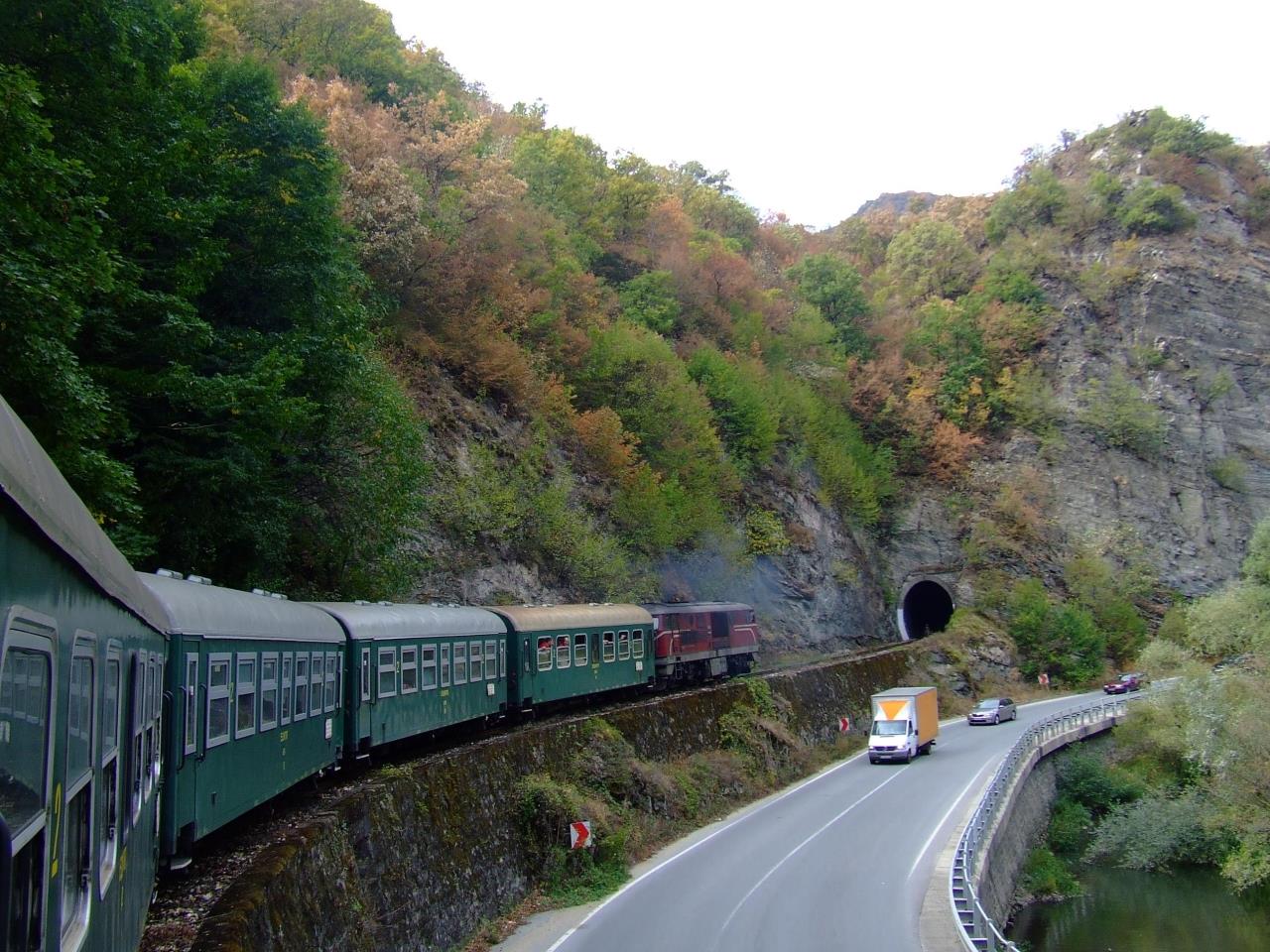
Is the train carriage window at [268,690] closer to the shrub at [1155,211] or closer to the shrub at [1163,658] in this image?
the shrub at [1163,658]

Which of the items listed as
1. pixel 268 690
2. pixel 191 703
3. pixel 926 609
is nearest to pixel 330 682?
pixel 268 690

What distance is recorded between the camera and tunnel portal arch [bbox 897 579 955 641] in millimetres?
66812

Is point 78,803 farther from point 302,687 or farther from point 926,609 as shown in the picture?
point 926,609

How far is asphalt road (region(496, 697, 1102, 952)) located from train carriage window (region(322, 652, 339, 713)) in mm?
4955

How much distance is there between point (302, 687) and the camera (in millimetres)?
14914

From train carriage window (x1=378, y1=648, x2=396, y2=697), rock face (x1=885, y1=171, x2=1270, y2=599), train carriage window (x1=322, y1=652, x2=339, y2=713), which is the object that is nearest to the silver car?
rock face (x1=885, y1=171, x2=1270, y2=599)

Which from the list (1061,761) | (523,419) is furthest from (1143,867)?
(523,419)

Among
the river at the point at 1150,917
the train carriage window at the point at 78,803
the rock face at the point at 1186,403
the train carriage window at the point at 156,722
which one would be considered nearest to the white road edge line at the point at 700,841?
→ the river at the point at 1150,917

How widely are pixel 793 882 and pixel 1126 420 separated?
5392 cm

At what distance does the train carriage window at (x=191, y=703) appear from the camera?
1034cm

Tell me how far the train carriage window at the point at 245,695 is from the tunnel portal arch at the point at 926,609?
56.5 meters

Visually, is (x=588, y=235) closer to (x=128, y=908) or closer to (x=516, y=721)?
(x=516, y=721)

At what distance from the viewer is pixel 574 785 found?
22.6 m

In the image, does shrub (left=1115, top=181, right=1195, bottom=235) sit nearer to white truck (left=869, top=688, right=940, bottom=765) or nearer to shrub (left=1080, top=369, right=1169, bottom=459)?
shrub (left=1080, top=369, right=1169, bottom=459)
